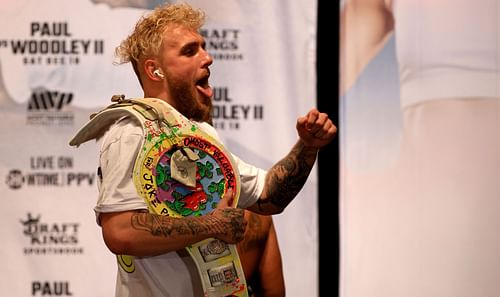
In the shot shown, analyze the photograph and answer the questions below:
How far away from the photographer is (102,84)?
3453mm

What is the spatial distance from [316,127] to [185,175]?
0.43 m

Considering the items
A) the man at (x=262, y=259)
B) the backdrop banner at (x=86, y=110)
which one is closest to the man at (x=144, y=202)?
the man at (x=262, y=259)

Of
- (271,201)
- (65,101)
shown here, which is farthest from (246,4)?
(271,201)

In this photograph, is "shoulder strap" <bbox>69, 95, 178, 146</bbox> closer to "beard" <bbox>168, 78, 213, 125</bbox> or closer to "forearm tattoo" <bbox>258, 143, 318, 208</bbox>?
"beard" <bbox>168, 78, 213, 125</bbox>

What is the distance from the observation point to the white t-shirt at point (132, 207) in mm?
2285

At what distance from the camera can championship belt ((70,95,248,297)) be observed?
2332mm

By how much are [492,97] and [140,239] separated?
1.84m

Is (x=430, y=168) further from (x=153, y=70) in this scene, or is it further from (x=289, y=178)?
(x=153, y=70)

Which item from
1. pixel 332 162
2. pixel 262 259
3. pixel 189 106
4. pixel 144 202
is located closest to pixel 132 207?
pixel 144 202

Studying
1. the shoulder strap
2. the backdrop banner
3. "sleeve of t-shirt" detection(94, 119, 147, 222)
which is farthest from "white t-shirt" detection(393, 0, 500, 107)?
"sleeve of t-shirt" detection(94, 119, 147, 222)

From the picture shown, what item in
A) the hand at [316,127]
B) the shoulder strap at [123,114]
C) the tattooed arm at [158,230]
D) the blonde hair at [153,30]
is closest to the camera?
the tattooed arm at [158,230]

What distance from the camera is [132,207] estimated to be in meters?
2.27

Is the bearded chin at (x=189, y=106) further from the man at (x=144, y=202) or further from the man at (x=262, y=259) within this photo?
the man at (x=262, y=259)

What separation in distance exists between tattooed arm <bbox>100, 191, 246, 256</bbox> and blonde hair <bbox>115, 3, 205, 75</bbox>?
58 cm
